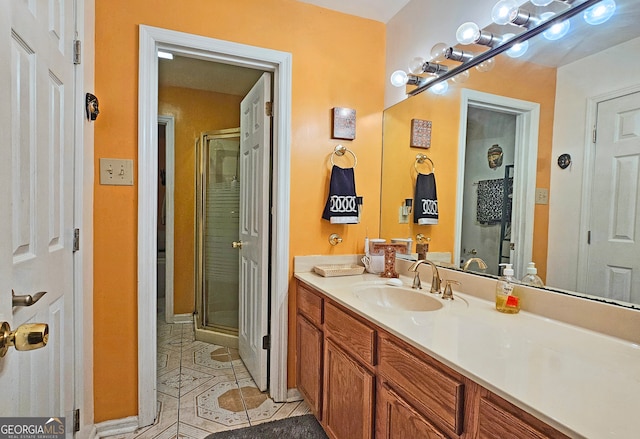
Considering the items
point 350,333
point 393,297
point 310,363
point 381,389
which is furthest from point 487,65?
point 310,363

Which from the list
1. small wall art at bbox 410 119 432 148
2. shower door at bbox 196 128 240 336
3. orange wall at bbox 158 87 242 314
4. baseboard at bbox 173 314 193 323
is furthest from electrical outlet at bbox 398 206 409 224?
baseboard at bbox 173 314 193 323

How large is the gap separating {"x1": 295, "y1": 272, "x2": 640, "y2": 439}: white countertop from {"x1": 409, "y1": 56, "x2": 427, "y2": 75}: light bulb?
125 centimetres

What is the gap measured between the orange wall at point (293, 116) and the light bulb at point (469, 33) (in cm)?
77

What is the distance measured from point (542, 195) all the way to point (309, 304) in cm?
118

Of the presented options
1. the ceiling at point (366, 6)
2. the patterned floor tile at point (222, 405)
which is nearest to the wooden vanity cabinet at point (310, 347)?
the patterned floor tile at point (222, 405)

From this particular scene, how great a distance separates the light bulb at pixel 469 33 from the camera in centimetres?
142

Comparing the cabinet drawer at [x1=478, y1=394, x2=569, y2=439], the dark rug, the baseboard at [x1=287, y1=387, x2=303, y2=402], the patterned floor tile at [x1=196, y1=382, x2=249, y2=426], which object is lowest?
the patterned floor tile at [x1=196, y1=382, x2=249, y2=426]

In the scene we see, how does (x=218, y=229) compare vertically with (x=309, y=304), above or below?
above

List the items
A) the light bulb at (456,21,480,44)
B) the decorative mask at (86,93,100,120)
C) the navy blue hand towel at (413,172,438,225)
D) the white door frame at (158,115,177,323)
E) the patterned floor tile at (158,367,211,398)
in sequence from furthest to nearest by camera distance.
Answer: the white door frame at (158,115,177,323) < the patterned floor tile at (158,367,211,398) < the navy blue hand towel at (413,172,438,225) < the decorative mask at (86,93,100,120) < the light bulb at (456,21,480,44)

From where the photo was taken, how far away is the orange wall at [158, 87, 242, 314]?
3.26m

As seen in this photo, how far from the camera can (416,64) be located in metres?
1.81

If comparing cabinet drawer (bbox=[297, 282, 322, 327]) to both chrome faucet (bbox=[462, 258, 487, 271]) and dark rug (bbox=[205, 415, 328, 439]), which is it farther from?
chrome faucet (bbox=[462, 258, 487, 271])

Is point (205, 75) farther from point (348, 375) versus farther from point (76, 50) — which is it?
point (348, 375)

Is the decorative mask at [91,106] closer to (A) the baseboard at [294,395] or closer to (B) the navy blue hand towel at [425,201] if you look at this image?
(B) the navy blue hand towel at [425,201]
